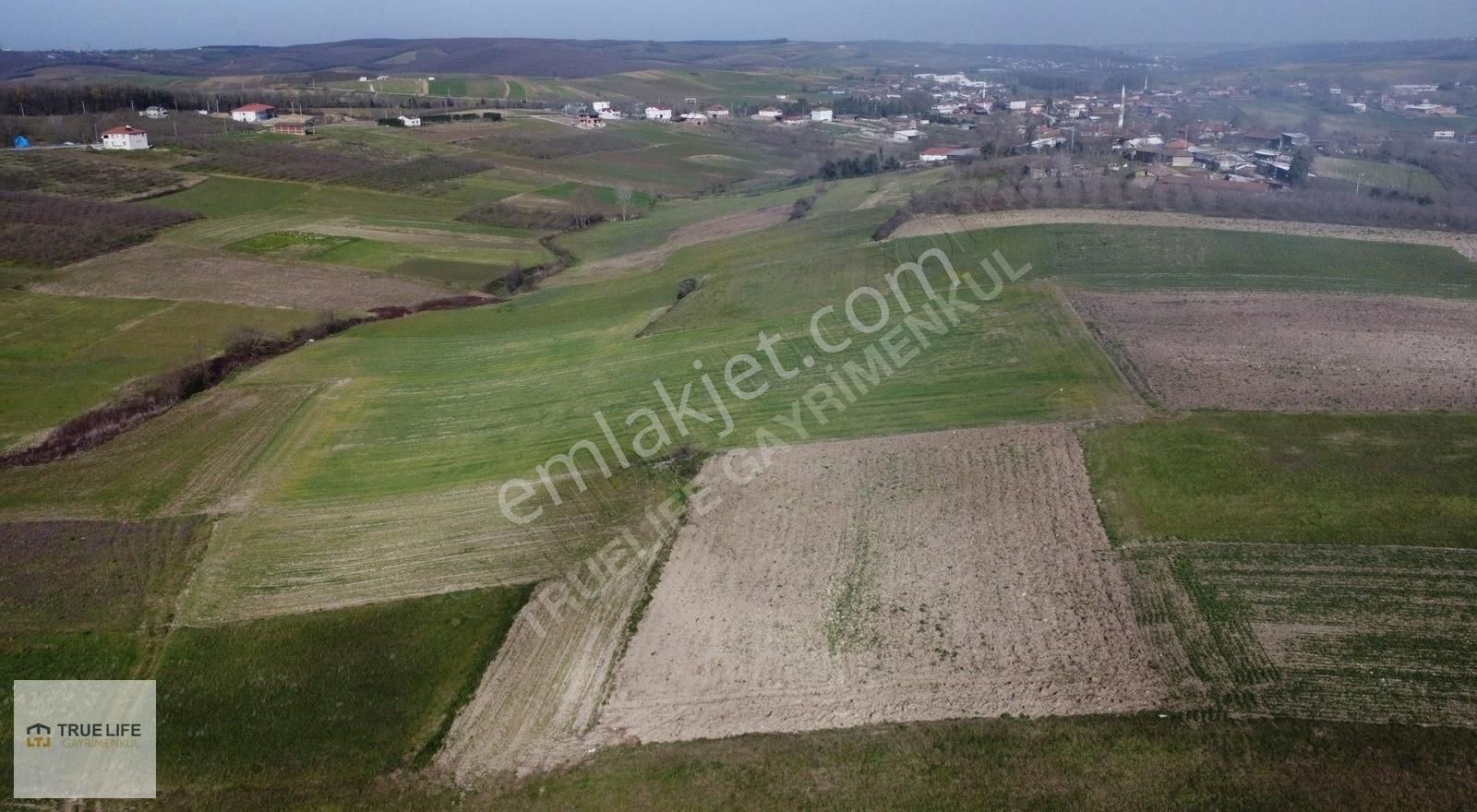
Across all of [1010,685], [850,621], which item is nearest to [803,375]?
[850,621]

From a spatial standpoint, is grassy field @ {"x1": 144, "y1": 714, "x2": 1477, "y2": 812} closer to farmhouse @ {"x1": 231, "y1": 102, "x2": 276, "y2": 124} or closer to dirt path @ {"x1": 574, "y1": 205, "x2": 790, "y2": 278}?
dirt path @ {"x1": 574, "y1": 205, "x2": 790, "y2": 278}

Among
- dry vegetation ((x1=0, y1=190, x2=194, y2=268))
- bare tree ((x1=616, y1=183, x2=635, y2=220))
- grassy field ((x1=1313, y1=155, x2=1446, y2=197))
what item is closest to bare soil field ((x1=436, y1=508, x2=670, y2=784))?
dry vegetation ((x1=0, y1=190, x2=194, y2=268))

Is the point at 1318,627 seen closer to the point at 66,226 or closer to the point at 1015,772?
the point at 1015,772

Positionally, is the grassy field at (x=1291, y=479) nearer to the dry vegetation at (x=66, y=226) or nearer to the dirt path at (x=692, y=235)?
the dirt path at (x=692, y=235)

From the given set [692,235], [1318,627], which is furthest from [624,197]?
[1318,627]

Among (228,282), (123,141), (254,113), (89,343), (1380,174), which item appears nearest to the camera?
(89,343)

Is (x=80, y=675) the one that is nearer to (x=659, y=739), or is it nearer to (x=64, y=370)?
(x=659, y=739)
